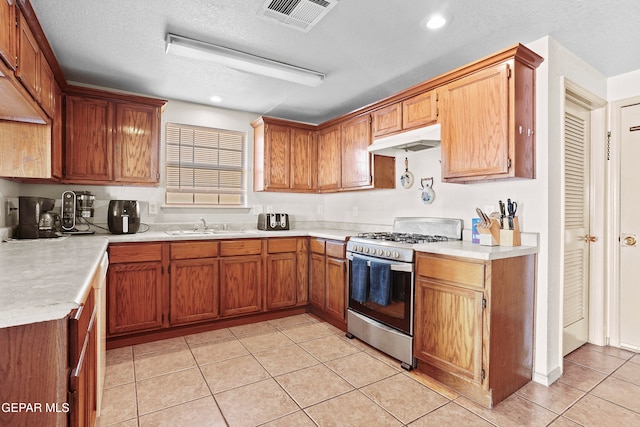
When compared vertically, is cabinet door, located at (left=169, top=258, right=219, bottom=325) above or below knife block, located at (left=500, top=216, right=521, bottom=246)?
below

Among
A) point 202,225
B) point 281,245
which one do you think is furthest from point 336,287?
point 202,225

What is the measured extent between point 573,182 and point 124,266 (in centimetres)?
387

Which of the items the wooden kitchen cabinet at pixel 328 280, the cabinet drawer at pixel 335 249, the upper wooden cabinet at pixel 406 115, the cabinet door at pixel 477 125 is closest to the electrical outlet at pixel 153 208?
the wooden kitchen cabinet at pixel 328 280

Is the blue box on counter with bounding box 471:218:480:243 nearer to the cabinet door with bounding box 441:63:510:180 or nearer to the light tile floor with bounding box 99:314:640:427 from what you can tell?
the cabinet door with bounding box 441:63:510:180

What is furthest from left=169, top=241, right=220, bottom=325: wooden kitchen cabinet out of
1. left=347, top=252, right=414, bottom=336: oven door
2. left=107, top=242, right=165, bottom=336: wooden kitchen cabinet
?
left=347, top=252, right=414, bottom=336: oven door

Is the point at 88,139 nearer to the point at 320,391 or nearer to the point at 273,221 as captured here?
the point at 273,221

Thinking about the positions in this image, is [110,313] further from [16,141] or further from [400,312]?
[400,312]

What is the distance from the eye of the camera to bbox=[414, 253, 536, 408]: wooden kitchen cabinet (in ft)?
6.70

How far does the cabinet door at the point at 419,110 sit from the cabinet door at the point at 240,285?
201 cm

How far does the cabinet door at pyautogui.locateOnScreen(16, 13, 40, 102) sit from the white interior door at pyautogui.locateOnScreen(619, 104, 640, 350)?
4.35m

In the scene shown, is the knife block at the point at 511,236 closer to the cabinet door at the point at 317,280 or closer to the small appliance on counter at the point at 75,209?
the cabinet door at the point at 317,280

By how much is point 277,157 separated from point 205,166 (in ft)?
2.83

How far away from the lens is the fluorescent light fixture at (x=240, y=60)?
2.40 metres

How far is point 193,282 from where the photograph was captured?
10.4 feet
